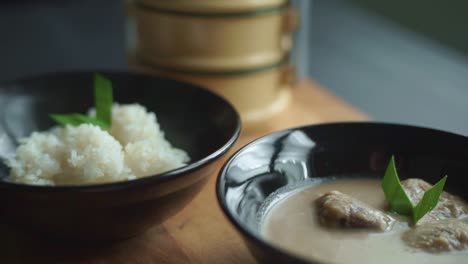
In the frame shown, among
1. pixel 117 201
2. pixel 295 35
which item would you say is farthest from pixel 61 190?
pixel 295 35

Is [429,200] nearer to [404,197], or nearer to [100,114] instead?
[404,197]

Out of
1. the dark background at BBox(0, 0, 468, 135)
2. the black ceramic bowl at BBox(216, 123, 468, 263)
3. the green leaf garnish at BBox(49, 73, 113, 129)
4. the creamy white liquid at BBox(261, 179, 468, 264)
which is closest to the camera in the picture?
the creamy white liquid at BBox(261, 179, 468, 264)

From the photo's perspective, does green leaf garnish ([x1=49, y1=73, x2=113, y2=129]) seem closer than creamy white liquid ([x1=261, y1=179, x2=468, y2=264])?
No

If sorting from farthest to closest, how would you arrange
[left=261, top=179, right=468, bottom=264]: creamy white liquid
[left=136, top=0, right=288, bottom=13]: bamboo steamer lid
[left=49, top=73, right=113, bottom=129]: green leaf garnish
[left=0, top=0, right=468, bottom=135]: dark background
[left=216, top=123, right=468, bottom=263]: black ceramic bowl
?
[left=0, top=0, right=468, bottom=135]: dark background < [left=136, top=0, right=288, bottom=13]: bamboo steamer lid < [left=49, top=73, right=113, bottom=129]: green leaf garnish < [left=216, top=123, right=468, bottom=263]: black ceramic bowl < [left=261, top=179, right=468, bottom=264]: creamy white liquid

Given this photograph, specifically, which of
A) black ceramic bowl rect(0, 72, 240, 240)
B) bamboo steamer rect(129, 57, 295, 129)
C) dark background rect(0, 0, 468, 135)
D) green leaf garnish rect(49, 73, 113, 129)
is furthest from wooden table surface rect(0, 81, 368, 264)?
dark background rect(0, 0, 468, 135)

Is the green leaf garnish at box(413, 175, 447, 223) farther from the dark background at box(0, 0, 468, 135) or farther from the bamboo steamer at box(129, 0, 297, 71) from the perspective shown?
the dark background at box(0, 0, 468, 135)

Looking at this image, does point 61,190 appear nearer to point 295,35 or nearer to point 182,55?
point 182,55

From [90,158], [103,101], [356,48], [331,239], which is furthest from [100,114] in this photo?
[356,48]

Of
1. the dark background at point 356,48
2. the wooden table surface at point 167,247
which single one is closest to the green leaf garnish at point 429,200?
the wooden table surface at point 167,247
